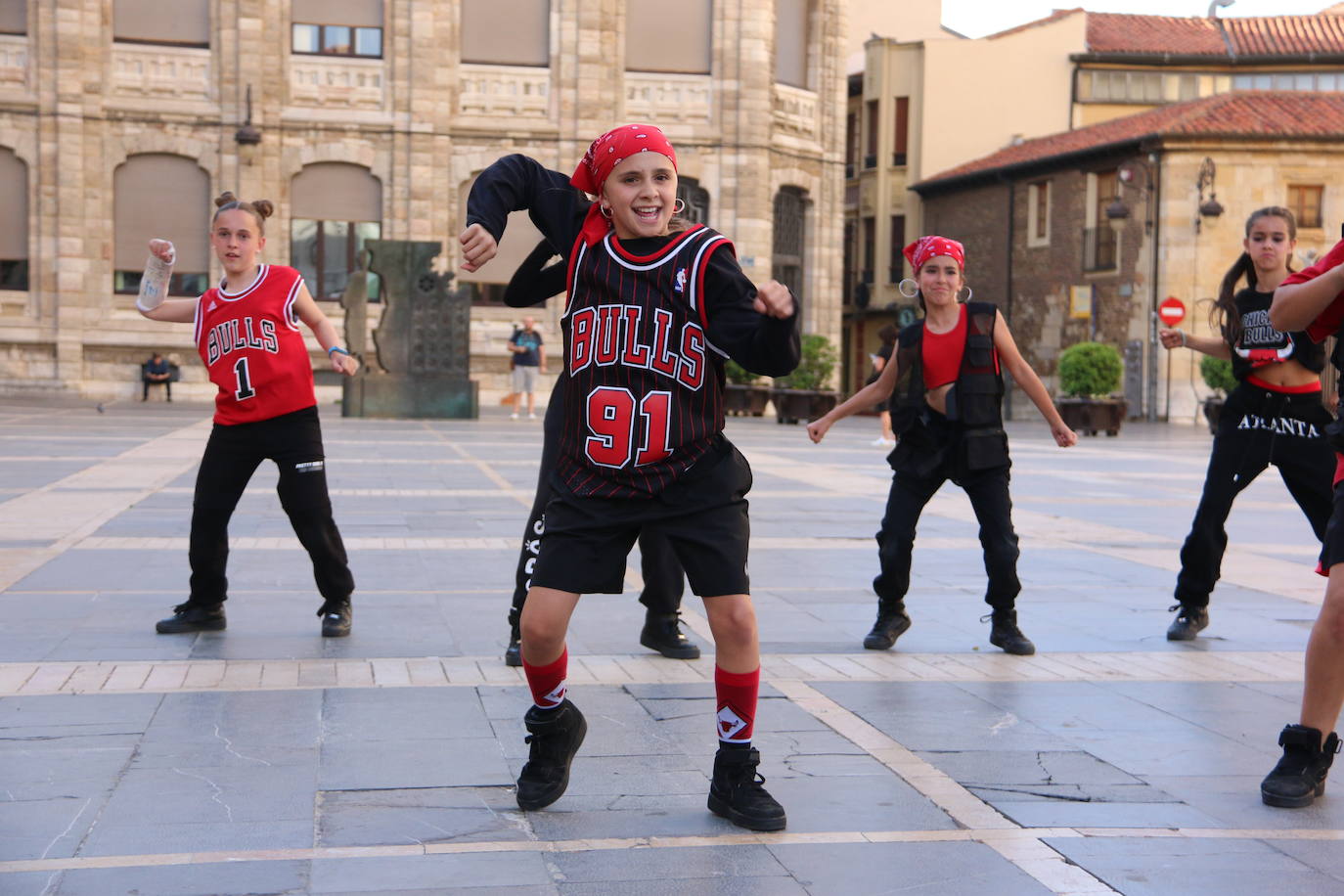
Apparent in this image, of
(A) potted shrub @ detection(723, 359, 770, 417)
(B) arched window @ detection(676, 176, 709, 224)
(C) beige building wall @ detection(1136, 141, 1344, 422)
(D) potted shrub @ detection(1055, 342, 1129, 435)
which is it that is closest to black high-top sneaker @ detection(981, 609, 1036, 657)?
(D) potted shrub @ detection(1055, 342, 1129, 435)

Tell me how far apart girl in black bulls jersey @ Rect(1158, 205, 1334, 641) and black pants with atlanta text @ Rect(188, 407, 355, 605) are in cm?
351

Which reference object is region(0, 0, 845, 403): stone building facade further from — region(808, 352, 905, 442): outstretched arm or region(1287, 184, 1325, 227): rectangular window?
region(808, 352, 905, 442): outstretched arm

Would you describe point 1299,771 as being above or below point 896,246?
below

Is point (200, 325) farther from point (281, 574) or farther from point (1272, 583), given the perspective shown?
point (1272, 583)

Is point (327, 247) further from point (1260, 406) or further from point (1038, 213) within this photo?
point (1260, 406)

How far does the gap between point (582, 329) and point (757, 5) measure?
34566 millimetres

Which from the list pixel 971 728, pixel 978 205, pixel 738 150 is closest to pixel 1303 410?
pixel 971 728

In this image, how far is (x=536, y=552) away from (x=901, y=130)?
1849 inches

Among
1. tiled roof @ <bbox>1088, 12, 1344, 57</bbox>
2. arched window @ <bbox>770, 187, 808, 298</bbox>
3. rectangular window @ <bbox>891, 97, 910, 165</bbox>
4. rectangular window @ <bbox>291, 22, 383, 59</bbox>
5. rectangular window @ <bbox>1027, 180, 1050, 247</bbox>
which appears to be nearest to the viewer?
rectangular window @ <bbox>291, 22, 383, 59</bbox>

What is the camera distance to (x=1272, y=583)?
9.30 metres

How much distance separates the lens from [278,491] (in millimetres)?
6988

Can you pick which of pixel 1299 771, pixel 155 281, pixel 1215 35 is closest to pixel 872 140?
pixel 1215 35

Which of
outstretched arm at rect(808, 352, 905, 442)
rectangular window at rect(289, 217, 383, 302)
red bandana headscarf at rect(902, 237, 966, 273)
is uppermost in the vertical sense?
rectangular window at rect(289, 217, 383, 302)

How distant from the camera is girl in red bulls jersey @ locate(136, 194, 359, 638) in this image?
22.6 feet
